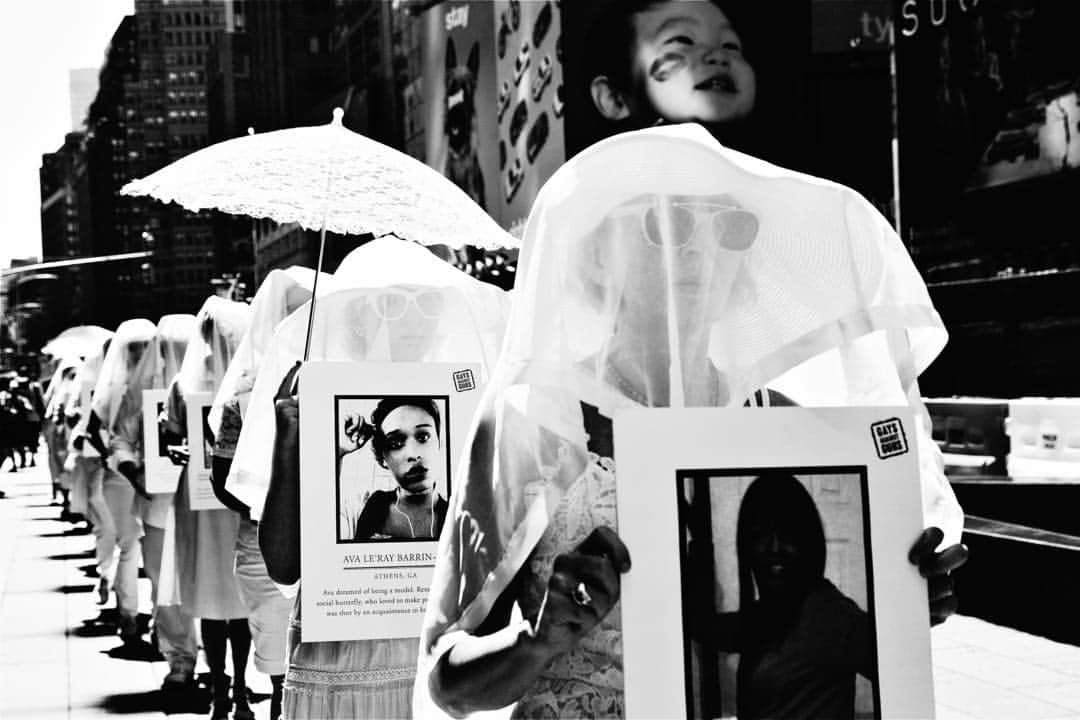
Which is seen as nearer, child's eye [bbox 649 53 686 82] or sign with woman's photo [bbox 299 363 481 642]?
sign with woman's photo [bbox 299 363 481 642]

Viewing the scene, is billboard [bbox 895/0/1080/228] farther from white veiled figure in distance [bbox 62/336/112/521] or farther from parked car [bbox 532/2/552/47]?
parked car [bbox 532/2/552/47]

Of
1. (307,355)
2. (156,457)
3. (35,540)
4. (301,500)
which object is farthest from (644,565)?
(35,540)

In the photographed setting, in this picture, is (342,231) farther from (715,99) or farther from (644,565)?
(715,99)

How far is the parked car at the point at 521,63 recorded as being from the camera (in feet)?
122

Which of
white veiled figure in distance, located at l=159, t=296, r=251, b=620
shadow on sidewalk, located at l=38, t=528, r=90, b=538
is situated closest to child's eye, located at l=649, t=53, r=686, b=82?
shadow on sidewalk, located at l=38, t=528, r=90, b=538

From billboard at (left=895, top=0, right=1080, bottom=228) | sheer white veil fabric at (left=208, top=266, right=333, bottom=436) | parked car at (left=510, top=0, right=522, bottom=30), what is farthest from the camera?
parked car at (left=510, top=0, right=522, bottom=30)

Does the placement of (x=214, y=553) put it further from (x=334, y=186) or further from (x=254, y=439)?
(x=334, y=186)

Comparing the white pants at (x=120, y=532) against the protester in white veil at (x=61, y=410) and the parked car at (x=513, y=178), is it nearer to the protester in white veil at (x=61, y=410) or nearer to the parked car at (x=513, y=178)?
the protester in white veil at (x=61, y=410)

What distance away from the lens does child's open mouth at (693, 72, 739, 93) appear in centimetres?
1925

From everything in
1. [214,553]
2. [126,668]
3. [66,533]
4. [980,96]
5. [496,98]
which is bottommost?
[126,668]

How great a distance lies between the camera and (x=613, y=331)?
2230mm

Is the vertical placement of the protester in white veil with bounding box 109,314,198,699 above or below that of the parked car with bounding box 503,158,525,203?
below

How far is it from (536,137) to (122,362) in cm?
2624

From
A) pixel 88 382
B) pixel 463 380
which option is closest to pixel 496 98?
pixel 88 382
